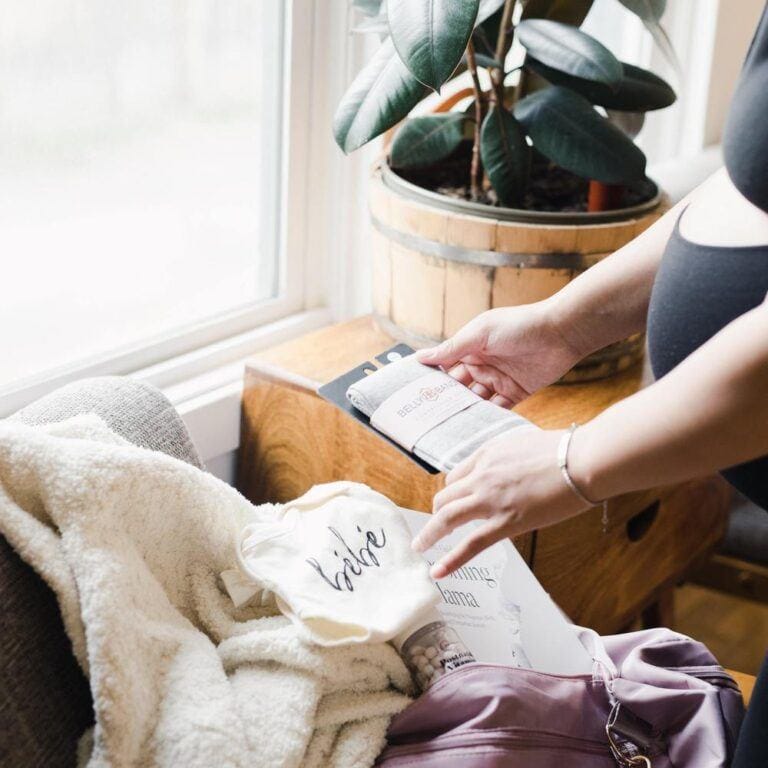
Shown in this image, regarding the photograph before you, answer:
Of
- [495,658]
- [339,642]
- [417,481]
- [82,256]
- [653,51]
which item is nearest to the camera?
[339,642]

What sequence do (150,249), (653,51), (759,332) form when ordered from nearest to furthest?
(759,332), (150,249), (653,51)

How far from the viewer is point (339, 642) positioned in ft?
2.58

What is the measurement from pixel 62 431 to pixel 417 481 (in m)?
0.49

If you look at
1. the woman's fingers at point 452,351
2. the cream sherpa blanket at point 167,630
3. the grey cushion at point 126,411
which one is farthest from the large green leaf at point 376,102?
the cream sherpa blanket at point 167,630

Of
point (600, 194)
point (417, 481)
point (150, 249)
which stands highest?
point (600, 194)

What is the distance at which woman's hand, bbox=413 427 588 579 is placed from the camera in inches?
28.5

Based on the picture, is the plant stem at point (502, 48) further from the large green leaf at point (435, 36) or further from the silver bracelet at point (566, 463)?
the silver bracelet at point (566, 463)

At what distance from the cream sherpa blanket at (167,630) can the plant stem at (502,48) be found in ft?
2.29

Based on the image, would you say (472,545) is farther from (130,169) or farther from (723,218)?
(130,169)

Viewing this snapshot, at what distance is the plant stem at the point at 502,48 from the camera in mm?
1295

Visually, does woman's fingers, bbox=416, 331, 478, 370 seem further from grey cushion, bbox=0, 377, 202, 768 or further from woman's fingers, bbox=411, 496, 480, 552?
grey cushion, bbox=0, 377, 202, 768

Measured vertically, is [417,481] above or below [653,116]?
below

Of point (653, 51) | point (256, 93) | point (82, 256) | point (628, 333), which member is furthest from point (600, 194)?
point (653, 51)

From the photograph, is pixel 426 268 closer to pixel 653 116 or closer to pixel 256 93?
pixel 256 93
